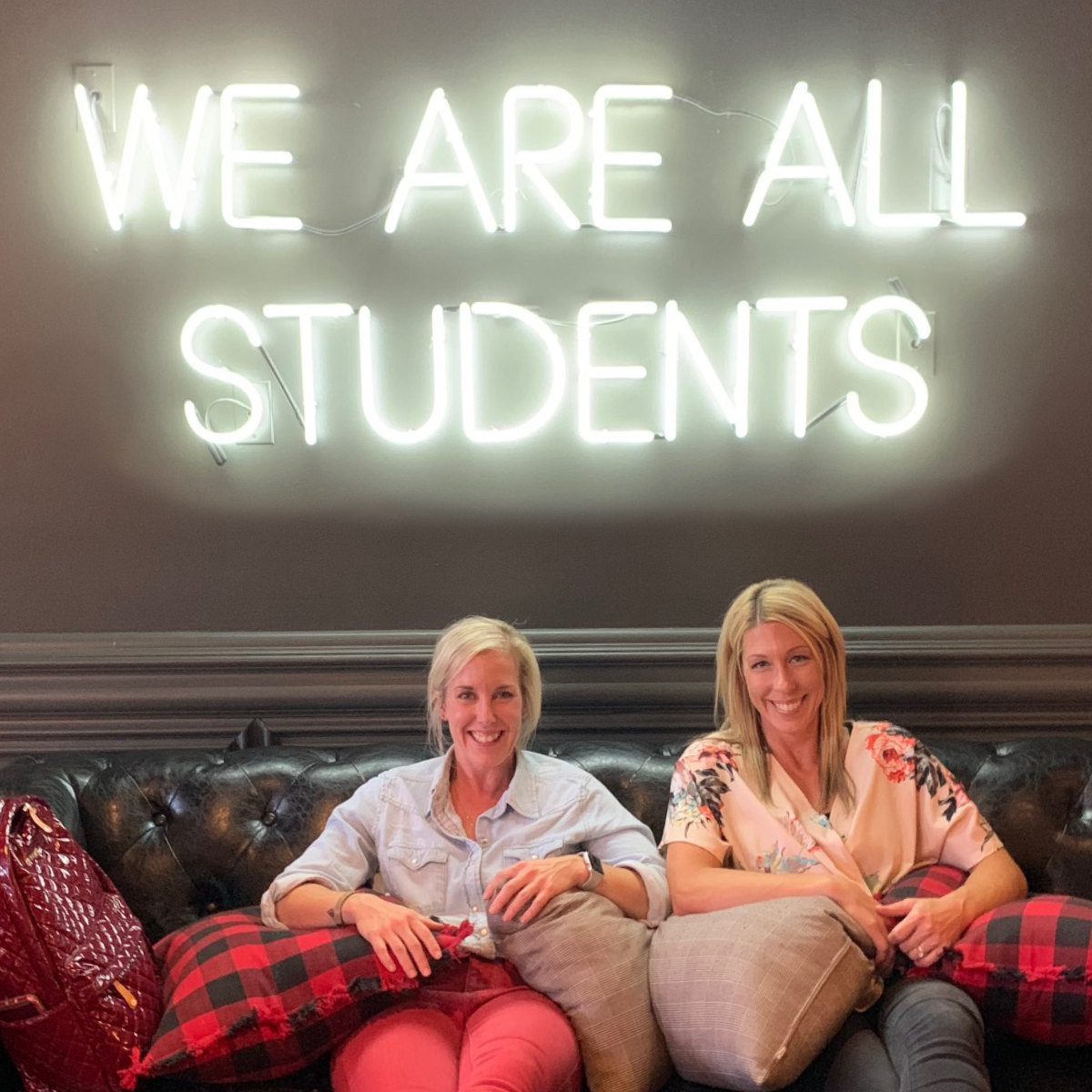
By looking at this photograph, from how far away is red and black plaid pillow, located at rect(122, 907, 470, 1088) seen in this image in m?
1.80

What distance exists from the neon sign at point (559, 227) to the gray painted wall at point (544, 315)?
0.03m

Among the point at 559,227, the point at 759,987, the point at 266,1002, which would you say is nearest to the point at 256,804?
the point at 266,1002

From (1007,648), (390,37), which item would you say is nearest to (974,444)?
(1007,648)

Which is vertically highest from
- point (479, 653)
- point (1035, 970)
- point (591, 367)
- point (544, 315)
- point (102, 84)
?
point (102, 84)

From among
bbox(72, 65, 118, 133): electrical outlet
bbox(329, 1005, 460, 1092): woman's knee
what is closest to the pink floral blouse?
bbox(329, 1005, 460, 1092): woman's knee

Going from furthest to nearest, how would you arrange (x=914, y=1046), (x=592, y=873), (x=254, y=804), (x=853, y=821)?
(x=254, y=804) → (x=853, y=821) → (x=592, y=873) → (x=914, y=1046)

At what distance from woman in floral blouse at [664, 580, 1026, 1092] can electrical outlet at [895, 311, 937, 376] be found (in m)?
0.76

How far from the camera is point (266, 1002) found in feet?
6.00

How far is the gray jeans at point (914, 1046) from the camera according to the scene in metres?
1.63

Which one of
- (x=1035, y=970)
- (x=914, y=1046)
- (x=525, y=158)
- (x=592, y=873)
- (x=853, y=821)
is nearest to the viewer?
(x=914, y=1046)

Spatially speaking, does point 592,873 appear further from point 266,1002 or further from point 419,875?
point 266,1002

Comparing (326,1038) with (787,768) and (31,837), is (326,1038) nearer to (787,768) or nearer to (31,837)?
(31,837)

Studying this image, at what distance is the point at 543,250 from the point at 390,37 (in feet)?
2.07

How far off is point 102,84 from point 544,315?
3.94 ft
